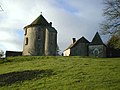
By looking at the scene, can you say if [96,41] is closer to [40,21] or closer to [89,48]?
[89,48]

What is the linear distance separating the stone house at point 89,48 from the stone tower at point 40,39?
7955mm

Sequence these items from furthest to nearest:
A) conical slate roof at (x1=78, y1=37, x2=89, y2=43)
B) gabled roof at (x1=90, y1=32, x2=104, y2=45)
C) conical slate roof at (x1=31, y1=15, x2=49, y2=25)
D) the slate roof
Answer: conical slate roof at (x1=78, y1=37, x2=89, y2=43) → gabled roof at (x1=90, y1=32, x2=104, y2=45) → conical slate roof at (x1=31, y1=15, x2=49, y2=25) → the slate roof

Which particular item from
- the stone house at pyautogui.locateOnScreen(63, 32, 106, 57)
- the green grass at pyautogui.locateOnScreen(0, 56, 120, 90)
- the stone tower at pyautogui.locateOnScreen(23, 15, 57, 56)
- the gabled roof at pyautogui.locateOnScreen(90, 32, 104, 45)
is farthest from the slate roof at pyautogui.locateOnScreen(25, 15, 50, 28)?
the green grass at pyautogui.locateOnScreen(0, 56, 120, 90)

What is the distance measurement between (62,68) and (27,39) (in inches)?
1574

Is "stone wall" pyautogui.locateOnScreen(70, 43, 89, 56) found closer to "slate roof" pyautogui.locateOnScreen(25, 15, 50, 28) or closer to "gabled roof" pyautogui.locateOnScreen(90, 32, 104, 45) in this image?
"gabled roof" pyautogui.locateOnScreen(90, 32, 104, 45)

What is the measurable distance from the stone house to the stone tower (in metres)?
7.95

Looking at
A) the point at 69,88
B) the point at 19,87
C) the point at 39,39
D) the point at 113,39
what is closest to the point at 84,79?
the point at 69,88

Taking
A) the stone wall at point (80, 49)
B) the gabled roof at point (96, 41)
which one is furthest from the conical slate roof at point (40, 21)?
the gabled roof at point (96, 41)

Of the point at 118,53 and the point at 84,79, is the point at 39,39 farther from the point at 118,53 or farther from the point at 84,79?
the point at 84,79

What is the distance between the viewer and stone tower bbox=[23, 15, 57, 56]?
70.4 metres

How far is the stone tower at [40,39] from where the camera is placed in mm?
70375

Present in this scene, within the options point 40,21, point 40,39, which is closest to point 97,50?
point 40,39

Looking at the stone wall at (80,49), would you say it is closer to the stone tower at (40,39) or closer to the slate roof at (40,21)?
the stone tower at (40,39)

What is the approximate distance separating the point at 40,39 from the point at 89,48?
12.9 metres
